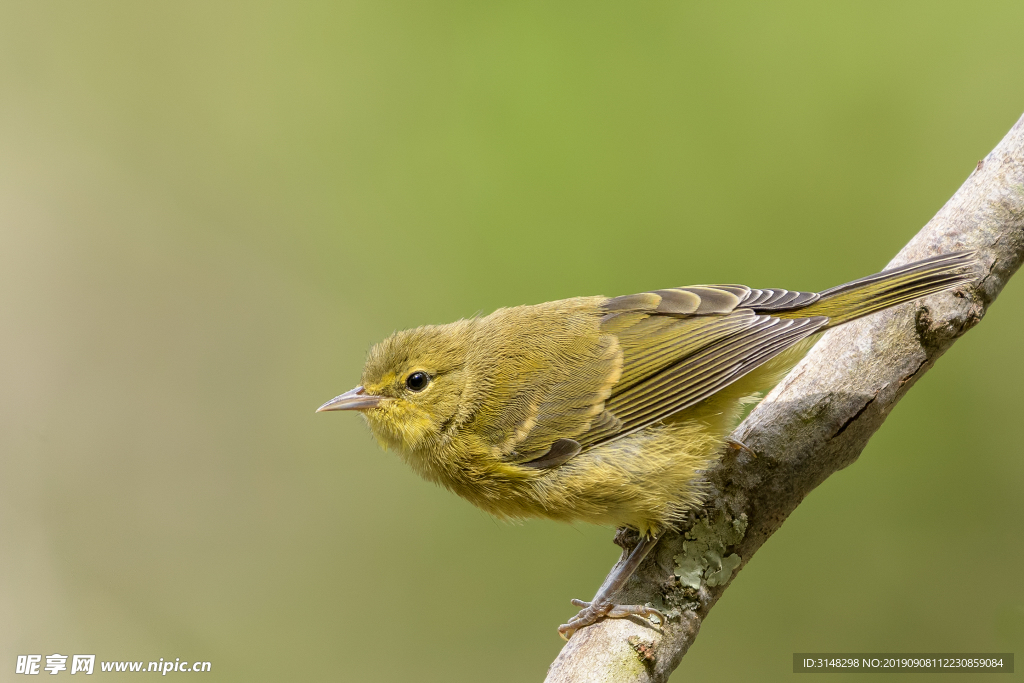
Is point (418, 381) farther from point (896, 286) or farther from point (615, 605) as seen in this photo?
point (896, 286)

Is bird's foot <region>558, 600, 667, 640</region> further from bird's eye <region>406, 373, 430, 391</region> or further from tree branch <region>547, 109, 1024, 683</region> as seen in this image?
bird's eye <region>406, 373, 430, 391</region>

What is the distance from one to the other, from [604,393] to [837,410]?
0.80 metres

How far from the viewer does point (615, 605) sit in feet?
9.14

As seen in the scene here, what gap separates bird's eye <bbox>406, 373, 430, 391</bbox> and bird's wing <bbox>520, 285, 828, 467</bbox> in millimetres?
526

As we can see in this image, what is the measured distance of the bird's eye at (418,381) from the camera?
10.7ft

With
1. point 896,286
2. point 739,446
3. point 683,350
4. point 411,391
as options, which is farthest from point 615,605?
point 896,286

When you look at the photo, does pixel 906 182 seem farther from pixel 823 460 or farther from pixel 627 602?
pixel 627 602

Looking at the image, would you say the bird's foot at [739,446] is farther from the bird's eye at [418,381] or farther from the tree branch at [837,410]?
the bird's eye at [418,381]

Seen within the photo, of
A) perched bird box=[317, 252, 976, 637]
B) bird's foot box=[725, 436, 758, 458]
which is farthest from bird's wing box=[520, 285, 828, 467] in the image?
bird's foot box=[725, 436, 758, 458]

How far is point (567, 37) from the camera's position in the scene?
4.77m

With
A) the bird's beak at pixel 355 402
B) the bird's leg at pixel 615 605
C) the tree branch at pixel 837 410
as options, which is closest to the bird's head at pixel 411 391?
the bird's beak at pixel 355 402

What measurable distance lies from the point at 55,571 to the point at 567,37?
13.3 feet

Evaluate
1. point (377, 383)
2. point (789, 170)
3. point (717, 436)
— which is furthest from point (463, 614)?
point (789, 170)

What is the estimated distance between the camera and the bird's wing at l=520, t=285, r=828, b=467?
2846 mm
